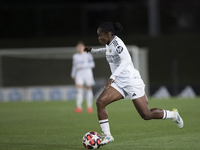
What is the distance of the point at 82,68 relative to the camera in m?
15.5

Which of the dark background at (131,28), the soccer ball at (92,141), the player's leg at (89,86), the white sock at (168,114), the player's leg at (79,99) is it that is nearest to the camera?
the soccer ball at (92,141)

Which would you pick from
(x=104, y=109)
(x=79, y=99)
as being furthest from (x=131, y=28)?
(x=104, y=109)

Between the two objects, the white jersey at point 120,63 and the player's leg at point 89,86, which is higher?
the player's leg at point 89,86

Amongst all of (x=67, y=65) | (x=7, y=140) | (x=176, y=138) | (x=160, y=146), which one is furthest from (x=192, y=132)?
(x=67, y=65)

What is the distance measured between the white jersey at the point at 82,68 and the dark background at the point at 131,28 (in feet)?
29.9

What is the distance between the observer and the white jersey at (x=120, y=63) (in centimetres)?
779

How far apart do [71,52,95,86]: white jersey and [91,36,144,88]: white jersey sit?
282 inches

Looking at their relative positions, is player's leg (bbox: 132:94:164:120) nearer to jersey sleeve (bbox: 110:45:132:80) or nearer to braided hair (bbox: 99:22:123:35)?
jersey sleeve (bbox: 110:45:132:80)

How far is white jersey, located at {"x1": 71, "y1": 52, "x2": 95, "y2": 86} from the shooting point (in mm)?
15266

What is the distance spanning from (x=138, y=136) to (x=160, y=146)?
4.57 feet

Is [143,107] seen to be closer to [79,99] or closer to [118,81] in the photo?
[118,81]

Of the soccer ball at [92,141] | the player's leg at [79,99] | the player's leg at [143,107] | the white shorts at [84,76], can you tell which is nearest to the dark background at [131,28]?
the white shorts at [84,76]

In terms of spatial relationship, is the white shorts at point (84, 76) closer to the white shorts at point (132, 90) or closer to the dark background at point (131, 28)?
the white shorts at point (132, 90)

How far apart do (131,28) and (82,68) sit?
10.3m
